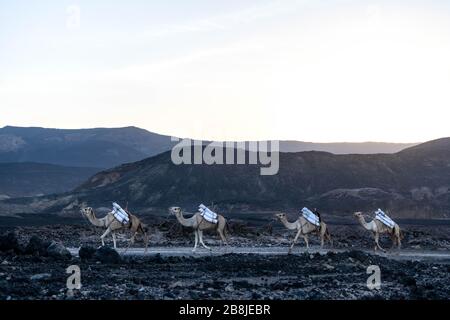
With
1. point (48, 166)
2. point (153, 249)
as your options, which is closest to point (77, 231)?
point (153, 249)

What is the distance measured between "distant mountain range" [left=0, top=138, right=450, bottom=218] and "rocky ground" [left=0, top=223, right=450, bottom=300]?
172 ft

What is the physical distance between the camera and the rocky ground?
15.8 metres

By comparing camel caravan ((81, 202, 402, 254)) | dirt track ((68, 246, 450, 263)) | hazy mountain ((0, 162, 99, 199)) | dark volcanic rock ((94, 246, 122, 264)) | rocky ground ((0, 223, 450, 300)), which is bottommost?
dirt track ((68, 246, 450, 263))

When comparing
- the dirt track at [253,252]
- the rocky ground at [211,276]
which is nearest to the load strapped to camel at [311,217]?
the dirt track at [253,252]

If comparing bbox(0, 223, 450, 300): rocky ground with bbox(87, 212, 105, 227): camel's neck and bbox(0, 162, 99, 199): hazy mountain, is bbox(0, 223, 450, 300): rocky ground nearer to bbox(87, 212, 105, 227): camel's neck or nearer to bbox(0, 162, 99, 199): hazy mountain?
bbox(87, 212, 105, 227): camel's neck

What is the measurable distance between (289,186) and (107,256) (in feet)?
238

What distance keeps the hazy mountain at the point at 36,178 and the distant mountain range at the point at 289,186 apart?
3229 centimetres

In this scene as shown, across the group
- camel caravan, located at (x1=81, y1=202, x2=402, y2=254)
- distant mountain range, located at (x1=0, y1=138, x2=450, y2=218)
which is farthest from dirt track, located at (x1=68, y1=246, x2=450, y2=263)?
distant mountain range, located at (x1=0, y1=138, x2=450, y2=218)

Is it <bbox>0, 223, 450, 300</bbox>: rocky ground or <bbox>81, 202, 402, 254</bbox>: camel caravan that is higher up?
<bbox>81, 202, 402, 254</bbox>: camel caravan

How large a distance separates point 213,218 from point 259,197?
65.6 meters
